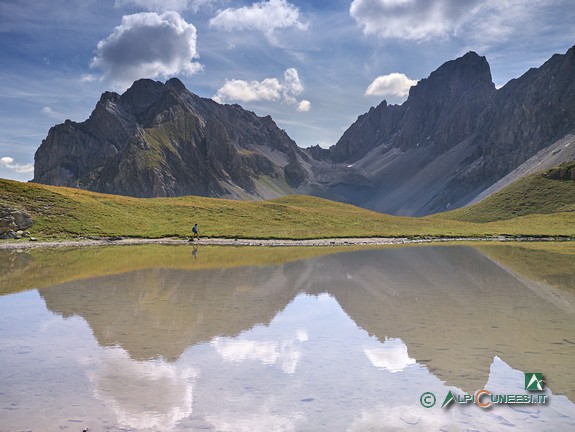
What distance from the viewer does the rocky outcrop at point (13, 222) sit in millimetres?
63531

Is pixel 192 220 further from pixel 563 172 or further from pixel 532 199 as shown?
pixel 563 172

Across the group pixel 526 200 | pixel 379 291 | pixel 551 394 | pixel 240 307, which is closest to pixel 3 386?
pixel 240 307

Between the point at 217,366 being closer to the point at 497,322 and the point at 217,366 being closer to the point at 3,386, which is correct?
the point at 3,386

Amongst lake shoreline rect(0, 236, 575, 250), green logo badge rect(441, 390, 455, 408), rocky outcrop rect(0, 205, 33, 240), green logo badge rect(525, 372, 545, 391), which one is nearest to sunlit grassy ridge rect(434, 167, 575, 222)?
lake shoreline rect(0, 236, 575, 250)

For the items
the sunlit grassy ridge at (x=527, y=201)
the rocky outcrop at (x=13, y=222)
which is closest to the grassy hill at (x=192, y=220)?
the rocky outcrop at (x=13, y=222)

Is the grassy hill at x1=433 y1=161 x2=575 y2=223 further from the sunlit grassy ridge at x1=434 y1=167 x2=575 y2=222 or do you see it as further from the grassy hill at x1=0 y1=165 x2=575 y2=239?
the grassy hill at x1=0 y1=165 x2=575 y2=239

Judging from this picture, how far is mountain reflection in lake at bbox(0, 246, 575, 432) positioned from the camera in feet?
31.3

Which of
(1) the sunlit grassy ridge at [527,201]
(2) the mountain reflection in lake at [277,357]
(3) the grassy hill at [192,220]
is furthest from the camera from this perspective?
(1) the sunlit grassy ridge at [527,201]

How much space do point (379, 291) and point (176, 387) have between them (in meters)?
15.7

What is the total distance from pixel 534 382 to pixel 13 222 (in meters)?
68.7

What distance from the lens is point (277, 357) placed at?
13.2 metres

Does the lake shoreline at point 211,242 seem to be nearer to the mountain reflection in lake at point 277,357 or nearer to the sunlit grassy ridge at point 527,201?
the mountain reflection in lake at point 277,357

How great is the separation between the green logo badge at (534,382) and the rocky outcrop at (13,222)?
66382mm

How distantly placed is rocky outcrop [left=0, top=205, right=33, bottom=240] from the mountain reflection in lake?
45459 millimetres
